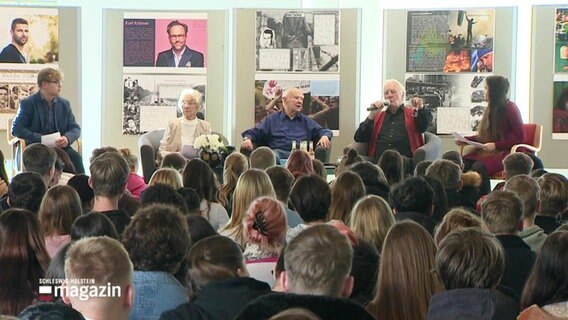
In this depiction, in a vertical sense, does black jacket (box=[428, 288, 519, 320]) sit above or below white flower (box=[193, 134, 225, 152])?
below

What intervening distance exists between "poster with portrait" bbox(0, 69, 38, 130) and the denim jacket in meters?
8.41

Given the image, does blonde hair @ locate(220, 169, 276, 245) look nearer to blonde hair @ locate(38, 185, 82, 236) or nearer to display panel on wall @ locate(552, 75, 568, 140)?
blonde hair @ locate(38, 185, 82, 236)

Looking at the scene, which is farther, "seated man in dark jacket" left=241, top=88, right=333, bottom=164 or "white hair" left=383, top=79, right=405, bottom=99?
"seated man in dark jacket" left=241, top=88, right=333, bottom=164

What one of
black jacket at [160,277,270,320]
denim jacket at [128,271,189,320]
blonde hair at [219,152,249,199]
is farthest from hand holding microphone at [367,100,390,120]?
black jacket at [160,277,270,320]

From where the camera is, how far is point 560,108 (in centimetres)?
1139

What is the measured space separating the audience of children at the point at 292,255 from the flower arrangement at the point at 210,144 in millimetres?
3915

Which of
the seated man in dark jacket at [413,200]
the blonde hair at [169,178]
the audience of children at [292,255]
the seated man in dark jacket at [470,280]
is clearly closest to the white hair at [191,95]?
the blonde hair at [169,178]

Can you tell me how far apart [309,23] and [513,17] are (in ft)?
7.61

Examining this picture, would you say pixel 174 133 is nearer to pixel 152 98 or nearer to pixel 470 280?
pixel 152 98

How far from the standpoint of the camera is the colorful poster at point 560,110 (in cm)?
1135

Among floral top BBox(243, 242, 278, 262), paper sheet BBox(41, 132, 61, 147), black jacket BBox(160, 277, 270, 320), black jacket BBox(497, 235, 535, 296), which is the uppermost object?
paper sheet BBox(41, 132, 61, 147)

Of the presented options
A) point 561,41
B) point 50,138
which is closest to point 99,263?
point 50,138

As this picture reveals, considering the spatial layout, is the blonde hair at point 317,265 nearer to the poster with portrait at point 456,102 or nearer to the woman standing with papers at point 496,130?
the woman standing with papers at point 496,130

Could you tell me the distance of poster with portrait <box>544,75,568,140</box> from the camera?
11.4 meters
